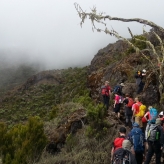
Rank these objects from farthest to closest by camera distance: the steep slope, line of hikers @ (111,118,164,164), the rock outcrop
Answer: the steep slope < the rock outcrop < line of hikers @ (111,118,164,164)

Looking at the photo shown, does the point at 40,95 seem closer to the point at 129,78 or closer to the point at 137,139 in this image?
the point at 129,78

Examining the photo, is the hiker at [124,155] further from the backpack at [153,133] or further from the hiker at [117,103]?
the hiker at [117,103]

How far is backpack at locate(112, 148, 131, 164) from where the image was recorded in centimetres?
611

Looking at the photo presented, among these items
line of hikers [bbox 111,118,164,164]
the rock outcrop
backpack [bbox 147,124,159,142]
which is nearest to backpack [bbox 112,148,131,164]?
line of hikers [bbox 111,118,164,164]

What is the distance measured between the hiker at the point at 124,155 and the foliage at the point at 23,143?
13.4 feet

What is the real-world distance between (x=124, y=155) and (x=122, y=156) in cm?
5

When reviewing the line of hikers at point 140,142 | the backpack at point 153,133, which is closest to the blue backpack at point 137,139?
the line of hikers at point 140,142

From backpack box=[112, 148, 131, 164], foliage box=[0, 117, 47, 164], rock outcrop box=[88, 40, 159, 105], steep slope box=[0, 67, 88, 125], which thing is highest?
rock outcrop box=[88, 40, 159, 105]

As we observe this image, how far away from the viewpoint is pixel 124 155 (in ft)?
20.2

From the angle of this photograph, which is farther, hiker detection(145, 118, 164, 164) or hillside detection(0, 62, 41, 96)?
hillside detection(0, 62, 41, 96)

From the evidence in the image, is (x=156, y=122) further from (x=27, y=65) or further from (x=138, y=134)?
(x=27, y=65)

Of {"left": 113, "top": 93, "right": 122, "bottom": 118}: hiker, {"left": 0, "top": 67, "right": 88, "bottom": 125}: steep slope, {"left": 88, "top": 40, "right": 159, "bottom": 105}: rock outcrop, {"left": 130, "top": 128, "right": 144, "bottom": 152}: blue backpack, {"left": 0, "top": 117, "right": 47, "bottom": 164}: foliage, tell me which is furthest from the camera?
{"left": 0, "top": 67, "right": 88, "bottom": 125}: steep slope

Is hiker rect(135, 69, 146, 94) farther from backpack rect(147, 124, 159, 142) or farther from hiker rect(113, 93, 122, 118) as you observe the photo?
backpack rect(147, 124, 159, 142)

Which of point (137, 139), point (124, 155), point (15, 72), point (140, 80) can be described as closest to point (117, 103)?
point (140, 80)
